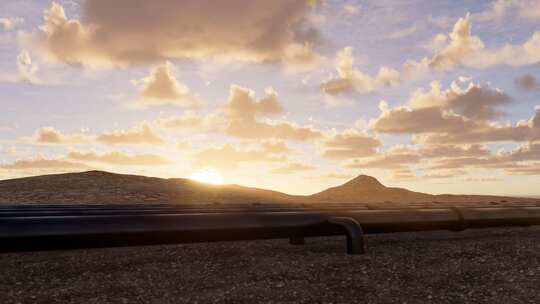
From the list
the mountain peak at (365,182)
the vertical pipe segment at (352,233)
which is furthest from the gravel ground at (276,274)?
the mountain peak at (365,182)

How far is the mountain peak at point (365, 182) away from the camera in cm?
5158

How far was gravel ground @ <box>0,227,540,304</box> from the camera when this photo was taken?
7141 mm

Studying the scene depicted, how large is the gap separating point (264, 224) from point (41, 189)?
89.6 ft

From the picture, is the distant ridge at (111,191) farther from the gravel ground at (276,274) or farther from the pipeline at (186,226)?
the gravel ground at (276,274)

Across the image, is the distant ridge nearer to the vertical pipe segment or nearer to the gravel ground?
the gravel ground

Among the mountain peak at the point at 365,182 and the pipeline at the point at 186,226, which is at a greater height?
the mountain peak at the point at 365,182

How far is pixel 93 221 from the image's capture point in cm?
838

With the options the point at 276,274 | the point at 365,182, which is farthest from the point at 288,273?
the point at 365,182

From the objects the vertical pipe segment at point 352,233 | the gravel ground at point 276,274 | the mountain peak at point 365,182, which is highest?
the mountain peak at point 365,182

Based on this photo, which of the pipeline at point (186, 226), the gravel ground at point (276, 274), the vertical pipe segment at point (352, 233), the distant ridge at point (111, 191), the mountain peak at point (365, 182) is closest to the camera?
the gravel ground at point (276, 274)

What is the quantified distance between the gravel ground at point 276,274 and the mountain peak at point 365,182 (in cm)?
4035

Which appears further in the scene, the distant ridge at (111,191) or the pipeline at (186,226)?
the distant ridge at (111,191)

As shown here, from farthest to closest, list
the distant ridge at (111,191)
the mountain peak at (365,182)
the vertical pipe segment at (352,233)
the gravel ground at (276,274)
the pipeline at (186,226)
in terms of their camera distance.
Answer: the mountain peak at (365,182) < the distant ridge at (111,191) < the vertical pipe segment at (352,233) < the pipeline at (186,226) < the gravel ground at (276,274)

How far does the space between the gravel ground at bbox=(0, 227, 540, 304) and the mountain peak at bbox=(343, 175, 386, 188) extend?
40.4 metres
